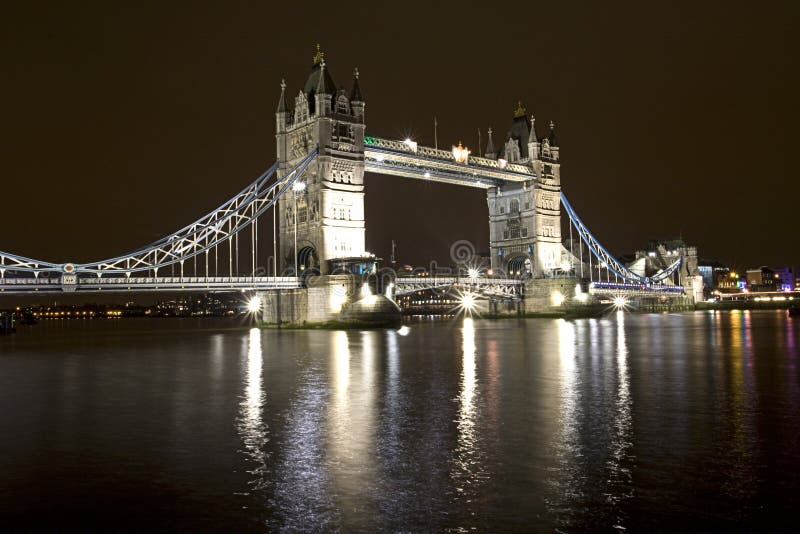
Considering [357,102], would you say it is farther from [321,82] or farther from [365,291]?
[365,291]

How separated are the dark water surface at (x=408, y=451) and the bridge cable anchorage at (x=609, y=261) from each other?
5979cm

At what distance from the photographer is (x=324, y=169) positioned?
53.4 metres

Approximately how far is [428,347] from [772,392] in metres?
19.5

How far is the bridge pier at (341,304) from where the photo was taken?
51000mm

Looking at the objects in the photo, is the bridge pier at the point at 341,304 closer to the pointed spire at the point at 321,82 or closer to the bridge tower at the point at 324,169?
the bridge tower at the point at 324,169

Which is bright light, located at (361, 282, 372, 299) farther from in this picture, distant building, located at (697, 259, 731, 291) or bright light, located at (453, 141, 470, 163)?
distant building, located at (697, 259, 731, 291)

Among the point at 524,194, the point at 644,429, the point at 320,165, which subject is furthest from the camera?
the point at 524,194

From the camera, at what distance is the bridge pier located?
51000 millimetres

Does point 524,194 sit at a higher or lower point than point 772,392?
higher

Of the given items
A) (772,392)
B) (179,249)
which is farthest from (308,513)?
(179,249)

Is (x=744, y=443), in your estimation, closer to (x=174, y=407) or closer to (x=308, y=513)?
(x=308, y=513)

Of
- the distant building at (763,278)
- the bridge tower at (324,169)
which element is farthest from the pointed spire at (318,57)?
the distant building at (763,278)

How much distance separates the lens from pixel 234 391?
18.6m

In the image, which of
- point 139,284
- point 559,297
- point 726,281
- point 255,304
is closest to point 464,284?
point 559,297
